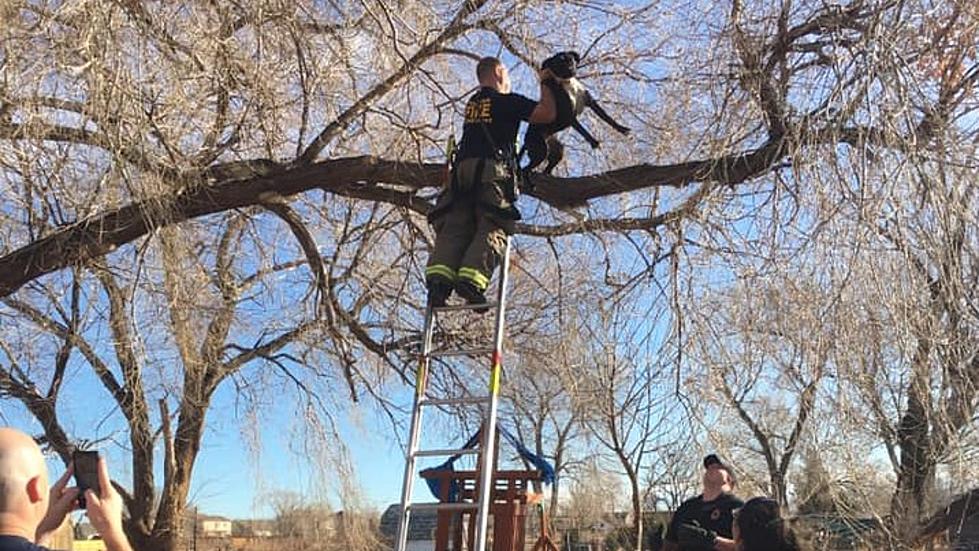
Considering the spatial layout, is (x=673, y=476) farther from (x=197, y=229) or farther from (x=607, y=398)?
(x=197, y=229)

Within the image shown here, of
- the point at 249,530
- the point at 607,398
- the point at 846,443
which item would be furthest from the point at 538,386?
the point at 249,530

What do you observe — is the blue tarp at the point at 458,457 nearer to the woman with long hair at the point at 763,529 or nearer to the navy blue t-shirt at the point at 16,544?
the woman with long hair at the point at 763,529

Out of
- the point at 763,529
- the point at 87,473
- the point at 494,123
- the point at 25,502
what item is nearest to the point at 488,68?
the point at 494,123

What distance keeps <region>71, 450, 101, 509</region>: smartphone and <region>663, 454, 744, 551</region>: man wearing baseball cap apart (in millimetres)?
2711

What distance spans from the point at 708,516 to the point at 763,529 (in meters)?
1.40

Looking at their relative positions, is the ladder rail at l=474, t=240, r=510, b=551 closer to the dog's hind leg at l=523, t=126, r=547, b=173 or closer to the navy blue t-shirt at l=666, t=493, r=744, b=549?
the dog's hind leg at l=523, t=126, r=547, b=173

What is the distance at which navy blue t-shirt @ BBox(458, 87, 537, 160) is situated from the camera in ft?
15.1

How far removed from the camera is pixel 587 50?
654cm

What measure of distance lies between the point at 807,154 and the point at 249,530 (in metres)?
21.2

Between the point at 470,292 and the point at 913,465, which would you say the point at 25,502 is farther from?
the point at 913,465

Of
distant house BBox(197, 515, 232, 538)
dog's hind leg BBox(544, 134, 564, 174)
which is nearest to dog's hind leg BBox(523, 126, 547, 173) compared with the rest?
A: dog's hind leg BBox(544, 134, 564, 174)

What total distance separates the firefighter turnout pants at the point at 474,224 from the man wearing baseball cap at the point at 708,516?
134cm

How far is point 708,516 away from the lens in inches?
174

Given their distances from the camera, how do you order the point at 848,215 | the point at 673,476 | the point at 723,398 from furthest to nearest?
1. the point at 673,476
2. the point at 723,398
3. the point at 848,215
